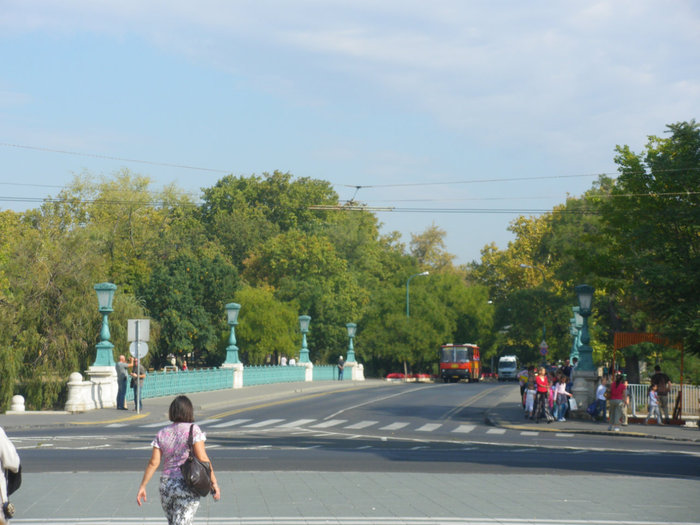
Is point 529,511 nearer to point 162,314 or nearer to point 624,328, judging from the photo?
point 624,328

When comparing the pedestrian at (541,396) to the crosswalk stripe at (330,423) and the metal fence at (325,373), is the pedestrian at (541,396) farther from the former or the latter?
the metal fence at (325,373)

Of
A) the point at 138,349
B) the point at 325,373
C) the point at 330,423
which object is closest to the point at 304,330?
the point at 325,373

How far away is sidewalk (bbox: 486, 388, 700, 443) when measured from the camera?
2675cm

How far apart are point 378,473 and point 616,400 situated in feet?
46.4

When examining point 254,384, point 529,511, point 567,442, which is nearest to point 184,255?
point 254,384

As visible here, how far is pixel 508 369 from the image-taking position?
10206 centimetres

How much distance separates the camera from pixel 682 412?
32.1 m

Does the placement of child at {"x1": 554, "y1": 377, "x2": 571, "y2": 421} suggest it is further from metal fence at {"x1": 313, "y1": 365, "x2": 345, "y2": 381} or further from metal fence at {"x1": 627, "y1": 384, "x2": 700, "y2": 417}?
metal fence at {"x1": 313, "y1": 365, "x2": 345, "y2": 381}

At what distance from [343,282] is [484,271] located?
18.7 m

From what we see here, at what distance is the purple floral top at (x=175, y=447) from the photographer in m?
7.67

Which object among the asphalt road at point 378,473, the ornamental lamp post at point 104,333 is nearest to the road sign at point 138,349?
the asphalt road at point 378,473

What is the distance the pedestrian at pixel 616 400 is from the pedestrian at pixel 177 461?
20.9 meters

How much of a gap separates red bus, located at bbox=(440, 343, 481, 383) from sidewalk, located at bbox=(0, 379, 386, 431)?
31.1 m

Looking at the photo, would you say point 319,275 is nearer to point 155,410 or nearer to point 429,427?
point 155,410
